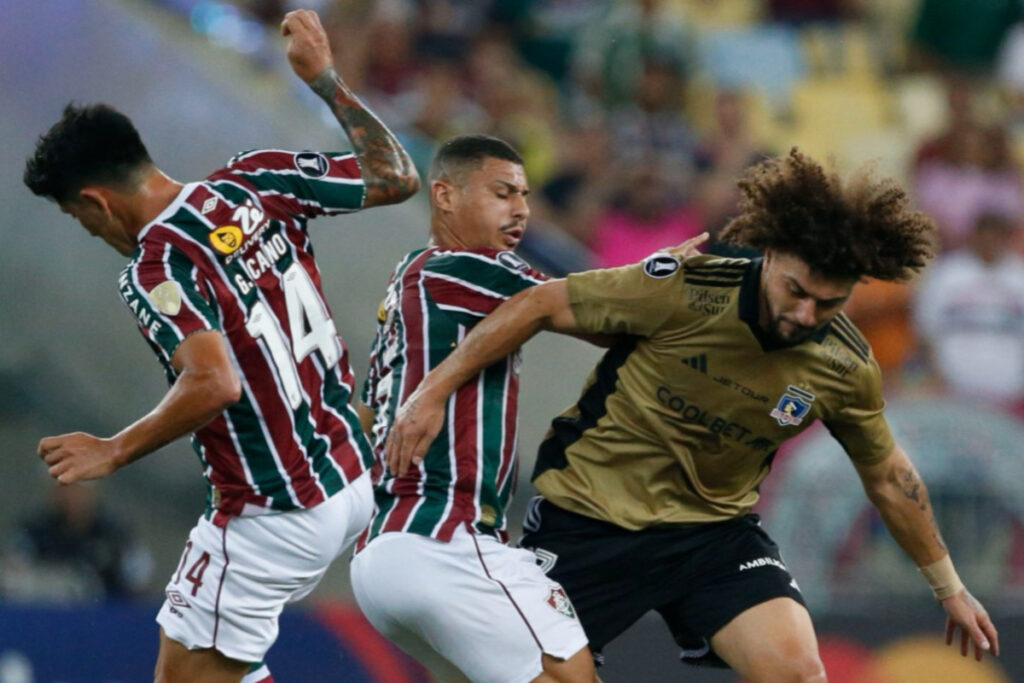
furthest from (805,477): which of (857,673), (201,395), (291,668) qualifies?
(201,395)

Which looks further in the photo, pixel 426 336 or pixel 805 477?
pixel 805 477

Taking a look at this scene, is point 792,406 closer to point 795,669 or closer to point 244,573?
point 795,669

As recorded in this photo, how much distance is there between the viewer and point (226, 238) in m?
3.99

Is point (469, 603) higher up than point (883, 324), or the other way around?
point (469, 603)

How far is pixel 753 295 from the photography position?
4.01 meters

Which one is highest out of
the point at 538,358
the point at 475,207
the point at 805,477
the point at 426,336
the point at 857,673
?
the point at 475,207

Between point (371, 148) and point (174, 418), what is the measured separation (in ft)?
3.55

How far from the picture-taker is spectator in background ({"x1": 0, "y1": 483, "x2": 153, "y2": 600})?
730 cm

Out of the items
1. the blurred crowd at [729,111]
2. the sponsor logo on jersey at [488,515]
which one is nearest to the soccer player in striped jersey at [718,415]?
the sponsor logo on jersey at [488,515]

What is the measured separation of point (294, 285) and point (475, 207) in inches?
22.1

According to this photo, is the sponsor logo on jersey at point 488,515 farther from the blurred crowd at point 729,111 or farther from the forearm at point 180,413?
the blurred crowd at point 729,111

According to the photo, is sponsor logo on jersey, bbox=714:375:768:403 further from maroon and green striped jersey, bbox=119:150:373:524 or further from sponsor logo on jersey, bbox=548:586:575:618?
maroon and green striped jersey, bbox=119:150:373:524

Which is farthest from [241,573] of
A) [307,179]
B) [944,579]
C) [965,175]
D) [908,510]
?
[965,175]

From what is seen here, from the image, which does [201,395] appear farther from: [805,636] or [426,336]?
[805,636]
